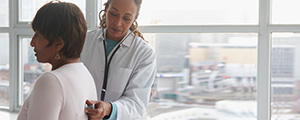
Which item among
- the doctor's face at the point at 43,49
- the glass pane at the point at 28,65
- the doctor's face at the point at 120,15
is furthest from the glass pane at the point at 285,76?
the glass pane at the point at 28,65

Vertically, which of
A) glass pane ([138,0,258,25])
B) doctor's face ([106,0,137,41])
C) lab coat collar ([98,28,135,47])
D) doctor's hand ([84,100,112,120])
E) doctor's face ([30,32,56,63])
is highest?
glass pane ([138,0,258,25])

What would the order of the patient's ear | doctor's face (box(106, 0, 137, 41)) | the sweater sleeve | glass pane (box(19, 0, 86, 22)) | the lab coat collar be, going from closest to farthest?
1. the sweater sleeve
2. the patient's ear
3. doctor's face (box(106, 0, 137, 41))
4. the lab coat collar
5. glass pane (box(19, 0, 86, 22))

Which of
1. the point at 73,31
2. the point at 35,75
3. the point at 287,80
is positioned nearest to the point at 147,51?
the point at 73,31

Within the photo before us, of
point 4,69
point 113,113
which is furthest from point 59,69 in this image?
point 4,69

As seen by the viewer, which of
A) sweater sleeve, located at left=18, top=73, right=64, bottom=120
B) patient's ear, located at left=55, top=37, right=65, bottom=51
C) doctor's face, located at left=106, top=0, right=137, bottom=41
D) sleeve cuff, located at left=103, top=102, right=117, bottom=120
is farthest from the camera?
doctor's face, located at left=106, top=0, right=137, bottom=41

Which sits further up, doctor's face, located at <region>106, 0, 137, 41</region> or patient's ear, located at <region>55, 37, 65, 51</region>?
doctor's face, located at <region>106, 0, 137, 41</region>

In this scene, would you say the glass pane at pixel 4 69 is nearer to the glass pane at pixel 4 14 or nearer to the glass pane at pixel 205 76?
the glass pane at pixel 4 14

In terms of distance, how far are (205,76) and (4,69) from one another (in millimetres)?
1711

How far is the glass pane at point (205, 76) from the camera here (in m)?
2.03

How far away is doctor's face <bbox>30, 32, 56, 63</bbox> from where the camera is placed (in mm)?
1054

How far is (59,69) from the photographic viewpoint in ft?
3.34

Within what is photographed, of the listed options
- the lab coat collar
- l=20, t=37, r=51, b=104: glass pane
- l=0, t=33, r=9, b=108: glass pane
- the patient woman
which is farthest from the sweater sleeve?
l=0, t=33, r=9, b=108: glass pane

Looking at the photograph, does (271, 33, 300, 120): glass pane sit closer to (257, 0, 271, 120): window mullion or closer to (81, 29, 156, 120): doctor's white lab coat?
(257, 0, 271, 120): window mullion

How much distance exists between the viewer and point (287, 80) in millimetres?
1956
